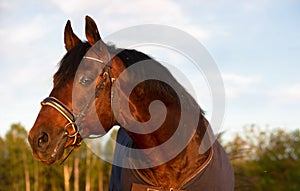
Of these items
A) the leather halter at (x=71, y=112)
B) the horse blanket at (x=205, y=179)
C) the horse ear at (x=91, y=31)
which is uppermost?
the horse ear at (x=91, y=31)

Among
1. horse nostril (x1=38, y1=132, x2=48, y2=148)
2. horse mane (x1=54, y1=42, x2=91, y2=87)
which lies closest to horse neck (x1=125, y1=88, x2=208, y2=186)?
horse mane (x1=54, y1=42, x2=91, y2=87)

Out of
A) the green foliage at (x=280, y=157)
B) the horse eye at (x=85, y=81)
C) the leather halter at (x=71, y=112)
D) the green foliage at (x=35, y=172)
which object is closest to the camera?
the leather halter at (x=71, y=112)

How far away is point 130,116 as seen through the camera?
4.32 m

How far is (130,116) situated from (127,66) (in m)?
0.43

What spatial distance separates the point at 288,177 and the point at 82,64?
23901 millimetres

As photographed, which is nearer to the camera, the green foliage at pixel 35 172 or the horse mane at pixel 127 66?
the horse mane at pixel 127 66

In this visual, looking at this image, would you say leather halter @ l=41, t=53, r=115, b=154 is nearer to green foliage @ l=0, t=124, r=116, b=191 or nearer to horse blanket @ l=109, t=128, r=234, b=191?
horse blanket @ l=109, t=128, r=234, b=191

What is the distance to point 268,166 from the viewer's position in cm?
2367

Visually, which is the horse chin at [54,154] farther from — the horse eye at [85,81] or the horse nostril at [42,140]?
the horse eye at [85,81]

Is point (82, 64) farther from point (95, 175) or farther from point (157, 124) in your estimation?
point (95, 175)

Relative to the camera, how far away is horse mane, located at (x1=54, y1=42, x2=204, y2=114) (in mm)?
4090

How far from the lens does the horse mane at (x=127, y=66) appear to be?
4.09 meters

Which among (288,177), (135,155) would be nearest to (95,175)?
(288,177)

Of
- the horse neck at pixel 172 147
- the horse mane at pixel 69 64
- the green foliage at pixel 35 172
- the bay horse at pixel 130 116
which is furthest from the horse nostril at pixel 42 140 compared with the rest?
the green foliage at pixel 35 172
